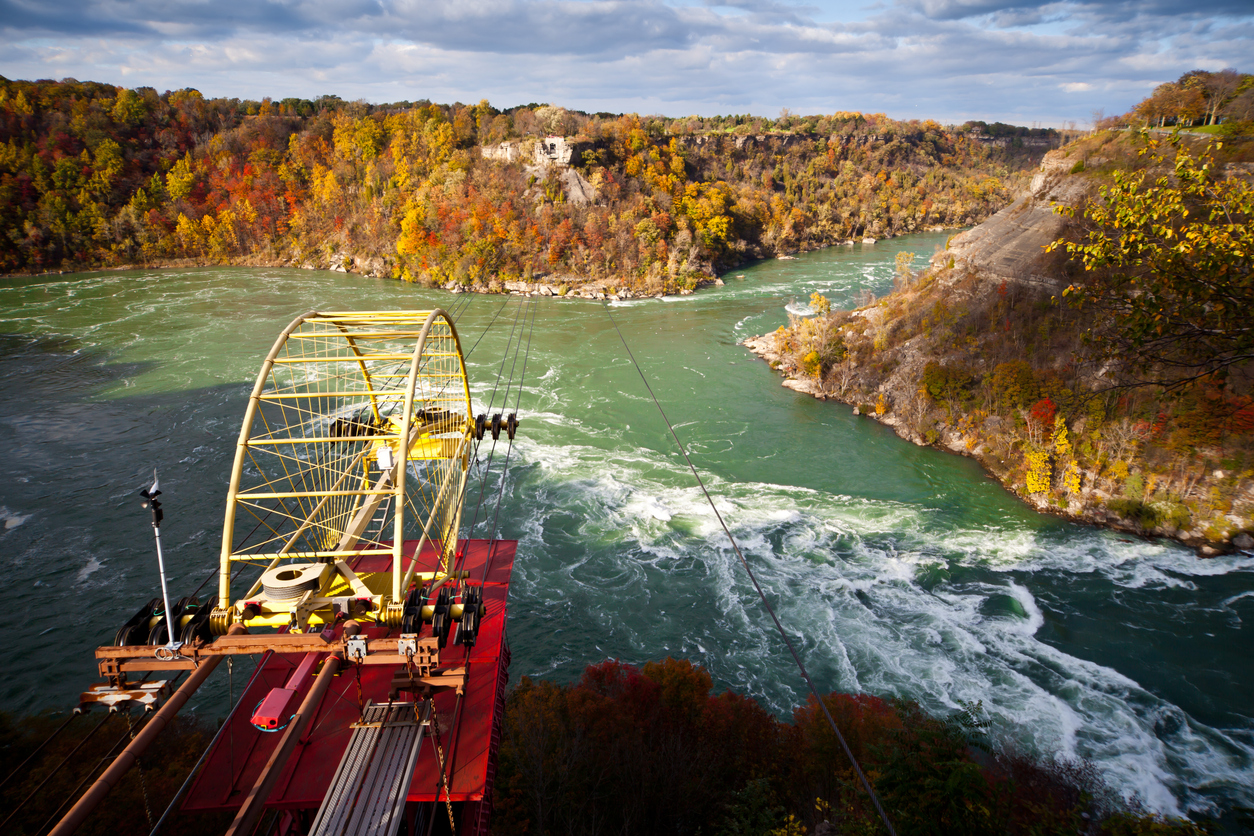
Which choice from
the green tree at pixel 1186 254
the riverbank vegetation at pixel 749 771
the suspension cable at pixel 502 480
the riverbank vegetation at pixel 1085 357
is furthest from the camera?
the suspension cable at pixel 502 480

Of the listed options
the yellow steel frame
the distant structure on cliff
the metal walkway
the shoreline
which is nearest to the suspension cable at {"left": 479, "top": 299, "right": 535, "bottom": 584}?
the yellow steel frame

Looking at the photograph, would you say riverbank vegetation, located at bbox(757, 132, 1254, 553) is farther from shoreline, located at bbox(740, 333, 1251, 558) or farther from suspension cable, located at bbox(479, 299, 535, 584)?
suspension cable, located at bbox(479, 299, 535, 584)

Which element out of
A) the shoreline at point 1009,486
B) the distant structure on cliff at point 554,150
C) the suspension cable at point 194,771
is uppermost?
the distant structure on cliff at point 554,150

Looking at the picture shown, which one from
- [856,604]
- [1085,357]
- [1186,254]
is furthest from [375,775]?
[1085,357]

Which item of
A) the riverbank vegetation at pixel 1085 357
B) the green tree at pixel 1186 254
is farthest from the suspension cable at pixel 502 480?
the green tree at pixel 1186 254

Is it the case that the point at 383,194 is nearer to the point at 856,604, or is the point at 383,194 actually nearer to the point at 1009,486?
the point at 1009,486

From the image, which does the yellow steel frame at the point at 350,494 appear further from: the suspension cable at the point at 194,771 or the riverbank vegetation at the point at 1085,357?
the riverbank vegetation at the point at 1085,357

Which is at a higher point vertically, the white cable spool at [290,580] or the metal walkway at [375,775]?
the white cable spool at [290,580]
